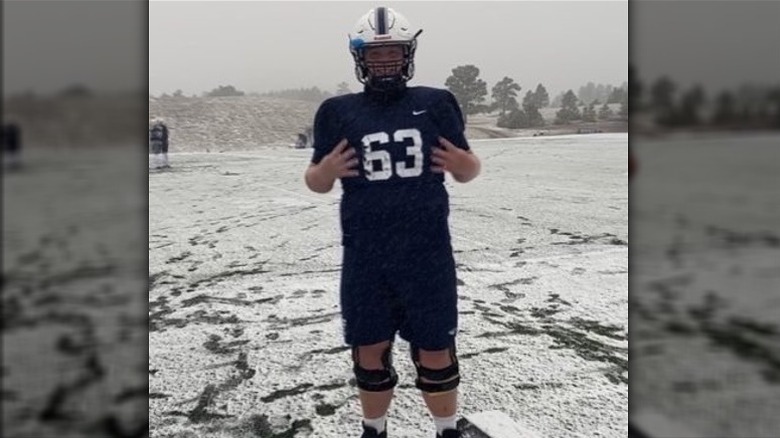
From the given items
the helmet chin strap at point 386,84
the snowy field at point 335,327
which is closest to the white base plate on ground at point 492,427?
the snowy field at point 335,327

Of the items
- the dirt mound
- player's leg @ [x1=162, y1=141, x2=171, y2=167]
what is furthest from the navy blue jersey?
the dirt mound

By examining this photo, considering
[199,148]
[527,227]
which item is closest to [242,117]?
[199,148]

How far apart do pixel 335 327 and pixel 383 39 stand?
6.33 feet

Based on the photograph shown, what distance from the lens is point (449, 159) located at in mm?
1701

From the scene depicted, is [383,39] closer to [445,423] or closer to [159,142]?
[445,423]

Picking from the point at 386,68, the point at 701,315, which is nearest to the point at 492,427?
the point at 386,68

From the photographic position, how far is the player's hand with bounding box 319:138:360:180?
5.57 ft

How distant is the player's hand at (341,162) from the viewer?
1.70 metres

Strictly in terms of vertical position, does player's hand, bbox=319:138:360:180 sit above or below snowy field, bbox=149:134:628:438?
above

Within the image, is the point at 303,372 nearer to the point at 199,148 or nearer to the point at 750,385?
the point at 750,385

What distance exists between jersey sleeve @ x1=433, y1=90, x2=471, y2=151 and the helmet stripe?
0.28 meters

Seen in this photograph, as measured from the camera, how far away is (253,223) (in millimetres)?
6562

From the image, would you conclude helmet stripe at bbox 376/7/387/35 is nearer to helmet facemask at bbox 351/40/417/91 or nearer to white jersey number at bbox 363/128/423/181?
helmet facemask at bbox 351/40/417/91

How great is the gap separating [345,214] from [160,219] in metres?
5.91
